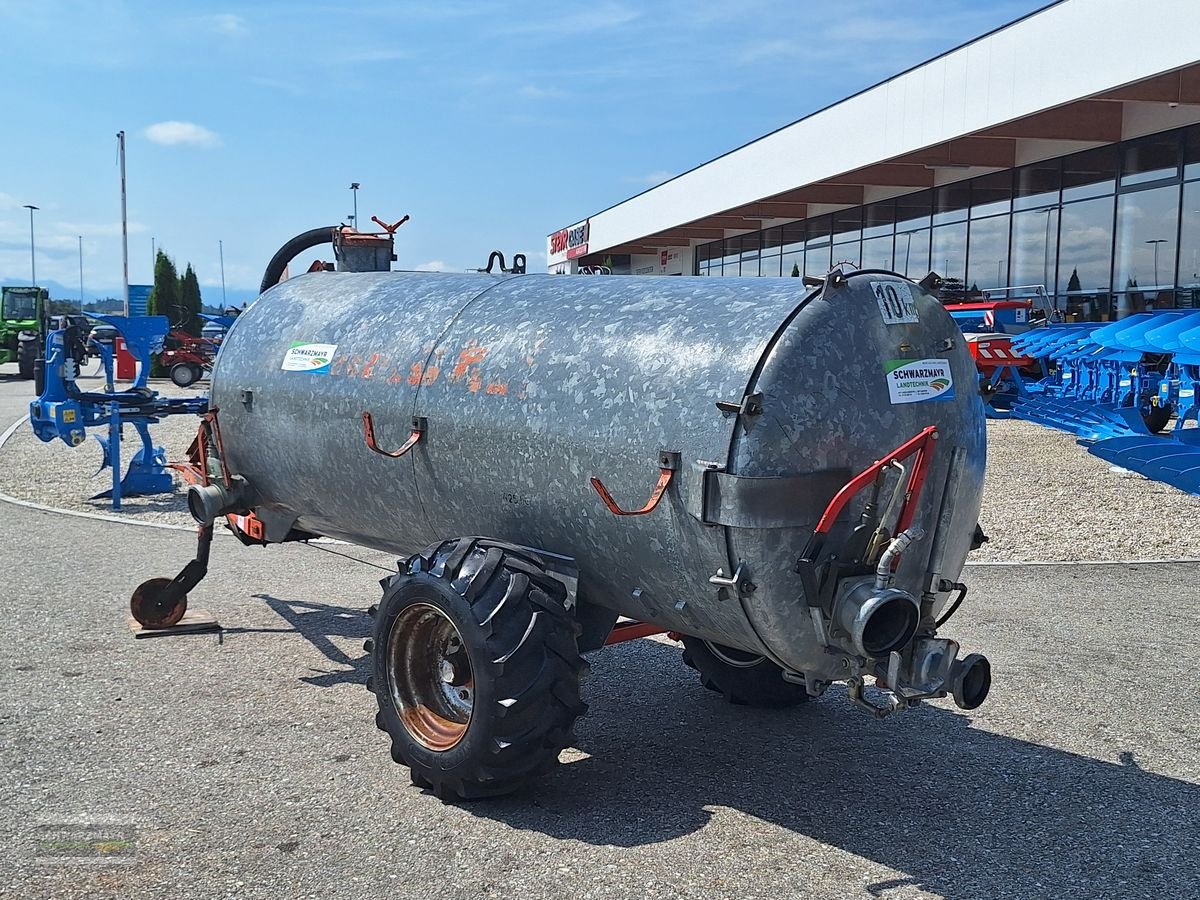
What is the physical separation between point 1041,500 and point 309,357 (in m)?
7.60

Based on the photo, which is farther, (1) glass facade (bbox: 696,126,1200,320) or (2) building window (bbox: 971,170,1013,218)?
(2) building window (bbox: 971,170,1013,218)

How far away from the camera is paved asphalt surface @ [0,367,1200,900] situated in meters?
3.62

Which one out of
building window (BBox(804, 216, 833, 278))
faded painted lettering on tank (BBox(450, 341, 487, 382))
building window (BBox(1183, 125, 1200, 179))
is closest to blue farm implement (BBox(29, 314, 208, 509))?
faded painted lettering on tank (BBox(450, 341, 487, 382))

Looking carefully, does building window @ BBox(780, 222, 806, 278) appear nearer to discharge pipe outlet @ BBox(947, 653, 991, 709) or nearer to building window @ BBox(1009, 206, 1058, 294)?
building window @ BBox(1009, 206, 1058, 294)

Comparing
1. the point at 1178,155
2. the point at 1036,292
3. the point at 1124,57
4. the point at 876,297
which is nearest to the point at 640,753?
the point at 876,297

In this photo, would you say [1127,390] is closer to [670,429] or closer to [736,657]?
[736,657]

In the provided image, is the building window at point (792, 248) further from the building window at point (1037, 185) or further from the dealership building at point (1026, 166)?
the building window at point (1037, 185)

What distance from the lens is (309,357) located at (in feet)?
17.5

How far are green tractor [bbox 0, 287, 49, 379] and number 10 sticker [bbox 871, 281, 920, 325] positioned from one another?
30.6m

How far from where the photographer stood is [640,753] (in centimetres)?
472

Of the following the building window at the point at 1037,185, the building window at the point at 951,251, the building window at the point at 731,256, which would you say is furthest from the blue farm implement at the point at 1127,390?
the building window at the point at 731,256

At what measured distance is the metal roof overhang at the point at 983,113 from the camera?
15.9 metres

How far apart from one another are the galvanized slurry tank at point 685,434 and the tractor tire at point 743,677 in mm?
837

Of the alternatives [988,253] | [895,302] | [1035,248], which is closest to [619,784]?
[895,302]
